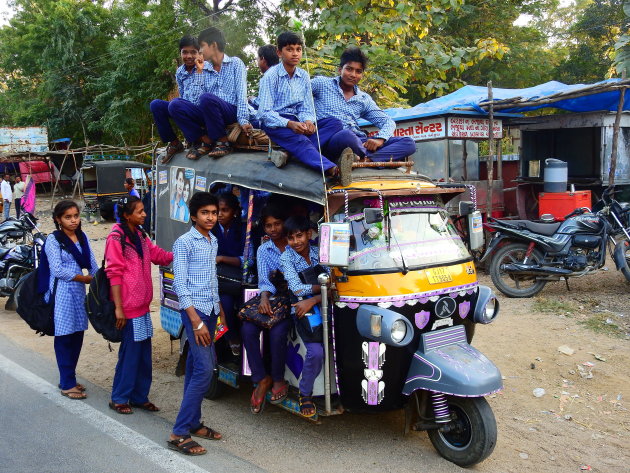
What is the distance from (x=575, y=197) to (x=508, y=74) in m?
13.4

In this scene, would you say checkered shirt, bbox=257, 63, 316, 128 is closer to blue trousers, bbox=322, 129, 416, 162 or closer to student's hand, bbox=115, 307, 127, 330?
blue trousers, bbox=322, 129, 416, 162

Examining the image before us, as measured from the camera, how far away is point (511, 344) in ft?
21.0

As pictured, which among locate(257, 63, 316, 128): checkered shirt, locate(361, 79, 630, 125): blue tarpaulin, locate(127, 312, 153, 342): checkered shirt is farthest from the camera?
locate(361, 79, 630, 125): blue tarpaulin

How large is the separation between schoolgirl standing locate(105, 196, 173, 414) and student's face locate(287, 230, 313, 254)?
1325 mm

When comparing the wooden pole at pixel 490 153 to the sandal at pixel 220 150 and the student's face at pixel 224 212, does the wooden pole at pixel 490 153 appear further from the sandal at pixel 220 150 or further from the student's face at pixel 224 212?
the student's face at pixel 224 212

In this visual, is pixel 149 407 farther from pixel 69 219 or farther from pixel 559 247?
pixel 559 247

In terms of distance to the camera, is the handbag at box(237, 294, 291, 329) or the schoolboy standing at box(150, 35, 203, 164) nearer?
the handbag at box(237, 294, 291, 329)

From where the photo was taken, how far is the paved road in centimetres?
388

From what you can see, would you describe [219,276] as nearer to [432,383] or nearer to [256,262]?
[256,262]

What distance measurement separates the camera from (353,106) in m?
5.37

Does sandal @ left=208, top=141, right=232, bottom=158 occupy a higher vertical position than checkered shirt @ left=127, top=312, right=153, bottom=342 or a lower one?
higher

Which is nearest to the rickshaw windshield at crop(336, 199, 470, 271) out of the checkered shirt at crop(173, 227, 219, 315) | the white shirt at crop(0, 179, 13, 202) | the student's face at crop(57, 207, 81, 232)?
the checkered shirt at crop(173, 227, 219, 315)

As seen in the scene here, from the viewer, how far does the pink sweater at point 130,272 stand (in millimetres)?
4523

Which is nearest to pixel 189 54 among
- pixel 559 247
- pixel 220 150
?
pixel 220 150
